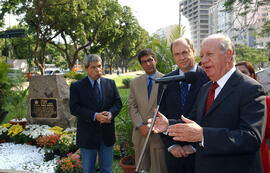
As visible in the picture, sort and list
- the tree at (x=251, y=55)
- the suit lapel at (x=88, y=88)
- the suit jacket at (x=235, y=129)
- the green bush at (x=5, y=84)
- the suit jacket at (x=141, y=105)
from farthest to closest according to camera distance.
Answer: the tree at (x=251, y=55)
the green bush at (x=5, y=84)
the suit lapel at (x=88, y=88)
the suit jacket at (x=141, y=105)
the suit jacket at (x=235, y=129)

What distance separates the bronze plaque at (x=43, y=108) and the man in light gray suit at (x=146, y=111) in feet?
12.6

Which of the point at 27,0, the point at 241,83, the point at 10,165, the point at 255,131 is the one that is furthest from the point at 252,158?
the point at 27,0

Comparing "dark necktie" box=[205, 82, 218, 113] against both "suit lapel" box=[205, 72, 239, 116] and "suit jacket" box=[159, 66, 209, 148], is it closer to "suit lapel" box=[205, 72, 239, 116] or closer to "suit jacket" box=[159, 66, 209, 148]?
"suit lapel" box=[205, 72, 239, 116]

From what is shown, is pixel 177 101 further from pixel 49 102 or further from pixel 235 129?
pixel 49 102

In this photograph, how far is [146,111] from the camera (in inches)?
129

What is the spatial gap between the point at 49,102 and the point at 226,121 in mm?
5860

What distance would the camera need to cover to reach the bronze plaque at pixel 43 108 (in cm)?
654

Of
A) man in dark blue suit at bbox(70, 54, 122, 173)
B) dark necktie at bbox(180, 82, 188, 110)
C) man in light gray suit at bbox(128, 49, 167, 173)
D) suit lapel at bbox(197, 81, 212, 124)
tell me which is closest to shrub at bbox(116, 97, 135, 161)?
man in dark blue suit at bbox(70, 54, 122, 173)

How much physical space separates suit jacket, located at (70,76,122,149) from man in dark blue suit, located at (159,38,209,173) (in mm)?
1164

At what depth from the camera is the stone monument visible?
21.4 feet

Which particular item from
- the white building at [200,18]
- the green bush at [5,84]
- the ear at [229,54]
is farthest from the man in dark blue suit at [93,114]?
the white building at [200,18]

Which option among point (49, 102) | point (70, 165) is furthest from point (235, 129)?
point (49, 102)

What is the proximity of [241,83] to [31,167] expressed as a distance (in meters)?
4.51

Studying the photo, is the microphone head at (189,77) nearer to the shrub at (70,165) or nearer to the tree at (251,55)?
the shrub at (70,165)
